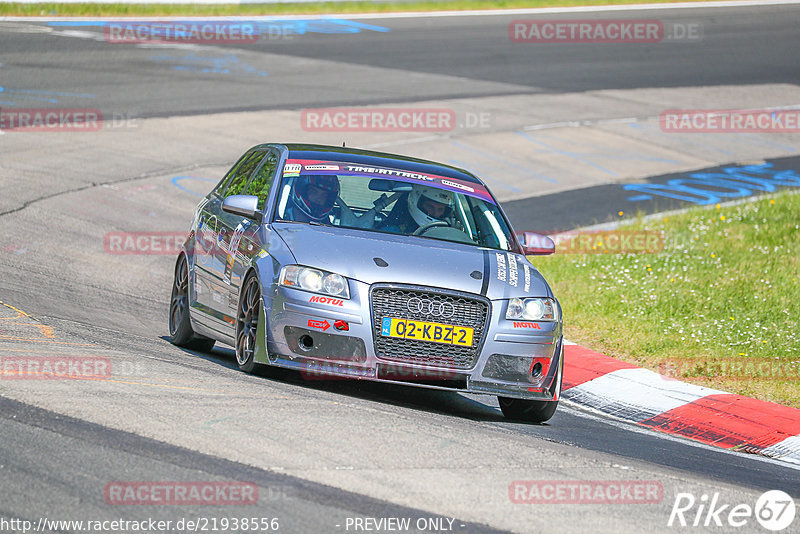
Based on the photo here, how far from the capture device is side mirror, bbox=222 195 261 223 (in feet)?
26.4

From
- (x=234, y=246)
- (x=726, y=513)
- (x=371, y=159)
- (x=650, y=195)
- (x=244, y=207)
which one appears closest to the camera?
(x=726, y=513)

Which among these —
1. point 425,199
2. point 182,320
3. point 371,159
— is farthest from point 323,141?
point 425,199

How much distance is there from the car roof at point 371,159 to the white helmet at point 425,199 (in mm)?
269

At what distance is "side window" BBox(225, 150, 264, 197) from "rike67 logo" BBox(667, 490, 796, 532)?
4.65 meters

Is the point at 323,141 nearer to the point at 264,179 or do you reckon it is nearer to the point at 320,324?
the point at 264,179

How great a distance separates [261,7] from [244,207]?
2475cm

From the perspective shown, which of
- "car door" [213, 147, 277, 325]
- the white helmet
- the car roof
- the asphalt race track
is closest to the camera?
the asphalt race track

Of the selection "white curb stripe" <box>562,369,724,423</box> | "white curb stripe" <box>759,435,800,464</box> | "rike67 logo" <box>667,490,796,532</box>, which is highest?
"rike67 logo" <box>667,490,796,532</box>

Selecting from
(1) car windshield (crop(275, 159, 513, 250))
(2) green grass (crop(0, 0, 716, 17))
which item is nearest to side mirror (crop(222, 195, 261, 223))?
(1) car windshield (crop(275, 159, 513, 250))

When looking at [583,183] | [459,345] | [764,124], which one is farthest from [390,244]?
[764,124]

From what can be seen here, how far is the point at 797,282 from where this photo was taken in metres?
12.7

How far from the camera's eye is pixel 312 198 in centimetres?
834

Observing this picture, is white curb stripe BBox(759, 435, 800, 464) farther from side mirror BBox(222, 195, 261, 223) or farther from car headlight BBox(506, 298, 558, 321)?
side mirror BBox(222, 195, 261, 223)

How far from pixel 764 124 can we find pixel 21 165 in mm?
15677
